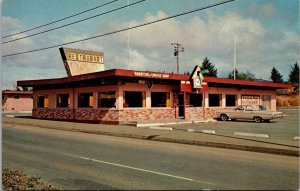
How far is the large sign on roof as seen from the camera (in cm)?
3794

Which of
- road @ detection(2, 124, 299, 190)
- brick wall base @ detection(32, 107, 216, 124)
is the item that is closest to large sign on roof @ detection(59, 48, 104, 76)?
brick wall base @ detection(32, 107, 216, 124)

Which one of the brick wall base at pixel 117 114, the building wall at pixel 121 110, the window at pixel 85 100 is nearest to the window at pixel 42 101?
the building wall at pixel 121 110

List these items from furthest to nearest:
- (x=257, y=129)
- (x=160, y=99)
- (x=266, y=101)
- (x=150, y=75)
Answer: (x=266, y=101)
(x=160, y=99)
(x=150, y=75)
(x=257, y=129)

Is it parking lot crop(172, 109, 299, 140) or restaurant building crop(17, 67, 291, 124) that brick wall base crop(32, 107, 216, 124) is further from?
parking lot crop(172, 109, 299, 140)

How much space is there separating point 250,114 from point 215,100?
4.33 m

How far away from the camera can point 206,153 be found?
492 inches

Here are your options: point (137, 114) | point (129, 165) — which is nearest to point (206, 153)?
point (129, 165)

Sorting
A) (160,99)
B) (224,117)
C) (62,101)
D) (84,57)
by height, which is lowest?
(224,117)

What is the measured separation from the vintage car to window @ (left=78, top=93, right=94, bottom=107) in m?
11.2

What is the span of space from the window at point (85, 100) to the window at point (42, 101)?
596cm

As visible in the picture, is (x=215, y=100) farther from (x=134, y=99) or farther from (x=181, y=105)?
(x=134, y=99)

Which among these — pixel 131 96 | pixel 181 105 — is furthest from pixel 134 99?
pixel 181 105

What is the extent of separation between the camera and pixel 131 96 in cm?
2661

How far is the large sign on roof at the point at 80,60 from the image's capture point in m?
37.9
